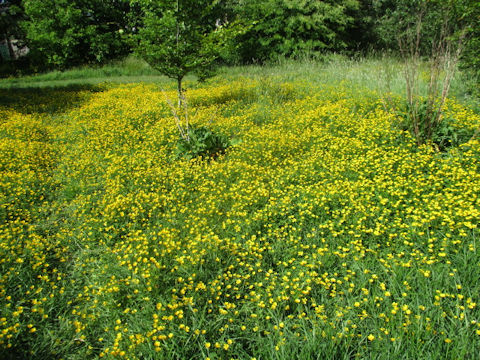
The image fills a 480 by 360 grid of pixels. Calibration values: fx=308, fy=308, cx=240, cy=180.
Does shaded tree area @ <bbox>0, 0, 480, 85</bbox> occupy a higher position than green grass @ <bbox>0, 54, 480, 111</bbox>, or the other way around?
shaded tree area @ <bbox>0, 0, 480, 85</bbox>

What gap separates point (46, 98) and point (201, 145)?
8.87 meters

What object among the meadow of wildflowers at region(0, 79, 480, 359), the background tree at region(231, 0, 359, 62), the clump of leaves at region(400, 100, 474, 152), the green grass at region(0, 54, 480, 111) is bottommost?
the meadow of wildflowers at region(0, 79, 480, 359)

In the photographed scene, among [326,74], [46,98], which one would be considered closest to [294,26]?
[326,74]

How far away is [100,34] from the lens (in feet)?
71.8

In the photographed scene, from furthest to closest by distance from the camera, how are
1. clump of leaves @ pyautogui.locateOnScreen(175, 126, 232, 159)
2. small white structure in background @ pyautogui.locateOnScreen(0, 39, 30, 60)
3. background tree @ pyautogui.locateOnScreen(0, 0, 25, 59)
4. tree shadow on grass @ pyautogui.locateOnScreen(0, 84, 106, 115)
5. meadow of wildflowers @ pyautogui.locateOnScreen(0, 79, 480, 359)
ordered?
small white structure in background @ pyautogui.locateOnScreen(0, 39, 30, 60) → background tree @ pyautogui.locateOnScreen(0, 0, 25, 59) → tree shadow on grass @ pyautogui.locateOnScreen(0, 84, 106, 115) → clump of leaves @ pyautogui.locateOnScreen(175, 126, 232, 159) → meadow of wildflowers @ pyautogui.locateOnScreen(0, 79, 480, 359)

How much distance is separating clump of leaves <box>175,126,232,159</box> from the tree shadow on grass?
241 inches

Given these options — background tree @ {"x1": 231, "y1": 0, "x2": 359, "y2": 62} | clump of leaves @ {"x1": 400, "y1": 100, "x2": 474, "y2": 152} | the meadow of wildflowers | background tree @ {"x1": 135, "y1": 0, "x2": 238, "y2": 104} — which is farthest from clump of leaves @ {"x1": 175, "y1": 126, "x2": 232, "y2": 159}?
background tree @ {"x1": 231, "y1": 0, "x2": 359, "y2": 62}

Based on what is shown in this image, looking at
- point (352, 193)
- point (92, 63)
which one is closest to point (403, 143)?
point (352, 193)

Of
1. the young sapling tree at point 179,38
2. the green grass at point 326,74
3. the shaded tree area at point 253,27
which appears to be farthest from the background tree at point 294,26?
the young sapling tree at point 179,38

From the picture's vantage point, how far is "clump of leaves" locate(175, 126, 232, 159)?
5801 millimetres

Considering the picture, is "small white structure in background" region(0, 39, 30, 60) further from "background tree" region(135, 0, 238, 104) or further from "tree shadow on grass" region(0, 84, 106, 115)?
"background tree" region(135, 0, 238, 104)

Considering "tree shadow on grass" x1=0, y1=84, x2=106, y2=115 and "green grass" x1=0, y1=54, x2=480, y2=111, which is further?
"tree shadow on grass" x1=0, y1=84, x2=106, y2=115

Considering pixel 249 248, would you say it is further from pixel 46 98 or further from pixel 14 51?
pixel 14 51

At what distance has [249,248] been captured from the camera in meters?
3.29
